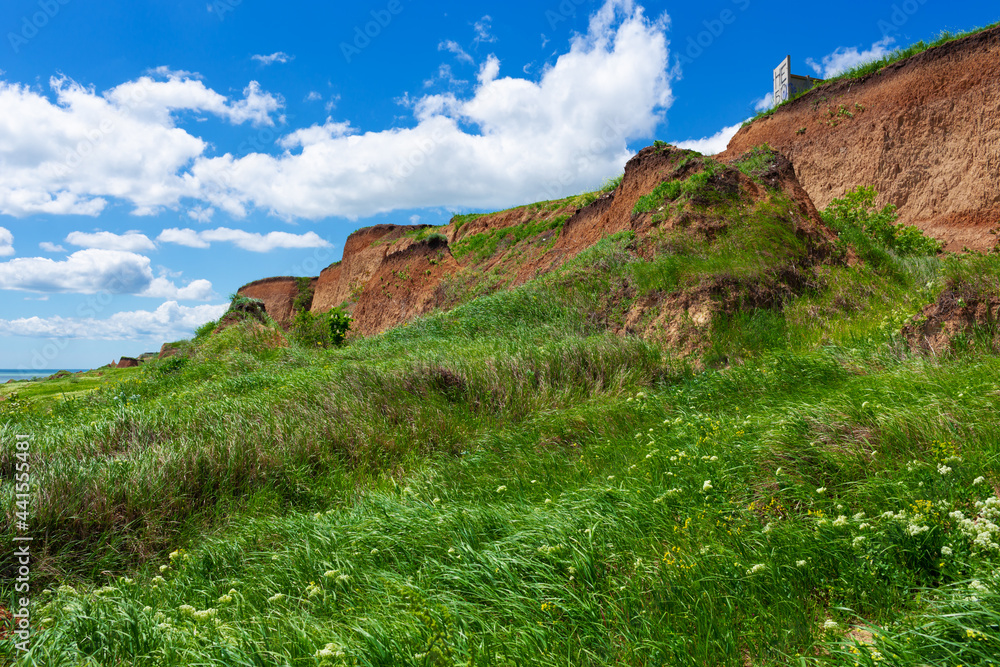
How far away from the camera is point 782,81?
86.7 ft

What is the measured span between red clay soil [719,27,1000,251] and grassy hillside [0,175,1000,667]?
580 inches

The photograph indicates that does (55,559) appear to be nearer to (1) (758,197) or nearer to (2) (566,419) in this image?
(2) (566,419)

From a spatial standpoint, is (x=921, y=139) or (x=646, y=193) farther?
(x=921, y=139)

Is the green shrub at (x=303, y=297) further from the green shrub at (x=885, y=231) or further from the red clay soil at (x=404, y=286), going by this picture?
the green shrub at (x=885, y=231)

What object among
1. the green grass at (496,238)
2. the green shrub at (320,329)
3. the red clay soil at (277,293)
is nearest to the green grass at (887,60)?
the green grass at (496,238)

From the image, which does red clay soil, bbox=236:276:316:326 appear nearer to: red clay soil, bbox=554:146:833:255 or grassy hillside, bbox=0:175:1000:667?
red clay soil, bbox=554:146:833:255

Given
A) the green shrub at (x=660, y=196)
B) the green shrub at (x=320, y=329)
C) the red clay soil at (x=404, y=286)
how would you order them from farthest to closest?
the red clay soil at (x=404, y=286)
the green shrub at (x=320, y=329)
the green shrub at (x=660, y=196)

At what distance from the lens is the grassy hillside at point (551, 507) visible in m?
2.32

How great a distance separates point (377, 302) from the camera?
90.4 ft

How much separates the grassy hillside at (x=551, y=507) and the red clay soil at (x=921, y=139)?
14725mm

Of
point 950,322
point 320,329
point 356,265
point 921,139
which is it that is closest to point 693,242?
point 950,322

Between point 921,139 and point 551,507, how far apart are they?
25.2 metres

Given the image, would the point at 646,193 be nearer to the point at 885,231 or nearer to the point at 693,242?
the point at 693,242

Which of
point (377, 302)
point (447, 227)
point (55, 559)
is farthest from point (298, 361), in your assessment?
point (447, 227)
